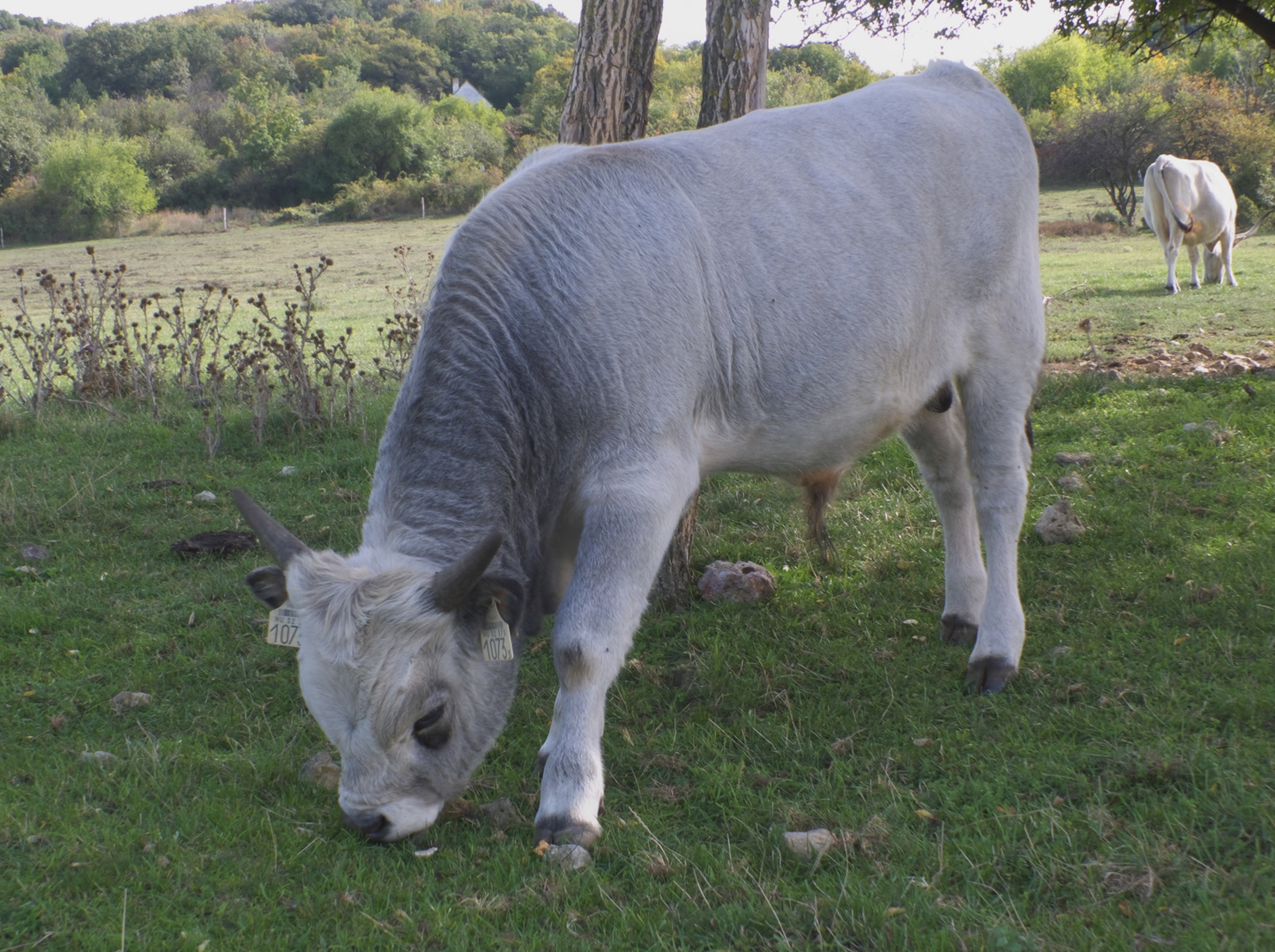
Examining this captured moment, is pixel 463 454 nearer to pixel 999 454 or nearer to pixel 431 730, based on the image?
pixel 431 730

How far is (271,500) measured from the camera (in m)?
6.70

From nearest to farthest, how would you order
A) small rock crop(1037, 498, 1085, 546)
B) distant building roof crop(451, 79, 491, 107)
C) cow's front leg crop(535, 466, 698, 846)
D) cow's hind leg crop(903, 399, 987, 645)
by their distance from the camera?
cow's front leg crop(535, 466, 698, 846)
cow's hind leg crop(903, 399, 987, 645)
small rock crop(1037, 498, 1085, 546)
distant building roof crop(451, 79, 491, 107)

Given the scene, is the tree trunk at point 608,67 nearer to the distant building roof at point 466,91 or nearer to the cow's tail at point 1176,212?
the cow's tail at point 1176,212

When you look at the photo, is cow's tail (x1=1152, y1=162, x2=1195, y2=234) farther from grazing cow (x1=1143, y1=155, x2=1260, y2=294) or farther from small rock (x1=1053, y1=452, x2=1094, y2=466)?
small rock (x1=1053, y1=452, x2=1094, y2=466)

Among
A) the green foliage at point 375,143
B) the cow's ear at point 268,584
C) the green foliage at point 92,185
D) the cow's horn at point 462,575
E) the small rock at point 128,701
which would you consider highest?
the green foliage at point 375,143

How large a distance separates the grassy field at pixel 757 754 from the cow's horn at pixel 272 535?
2.89 feet

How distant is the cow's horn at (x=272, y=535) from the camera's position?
324 cm

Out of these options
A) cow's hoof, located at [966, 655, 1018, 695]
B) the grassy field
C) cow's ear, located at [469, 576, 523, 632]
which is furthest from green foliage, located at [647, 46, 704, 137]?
cow's ear, located at [469, 576, 523, 632]

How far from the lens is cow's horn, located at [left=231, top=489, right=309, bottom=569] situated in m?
3.24

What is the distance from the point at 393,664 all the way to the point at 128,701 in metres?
1.82

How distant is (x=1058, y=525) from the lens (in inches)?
216

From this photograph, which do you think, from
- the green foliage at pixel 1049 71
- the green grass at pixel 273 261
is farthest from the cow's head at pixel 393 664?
the green foliage at pixel 1049 71

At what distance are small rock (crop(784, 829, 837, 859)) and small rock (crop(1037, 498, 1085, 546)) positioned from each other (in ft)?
9.72

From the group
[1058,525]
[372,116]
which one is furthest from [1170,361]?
[372,116]
